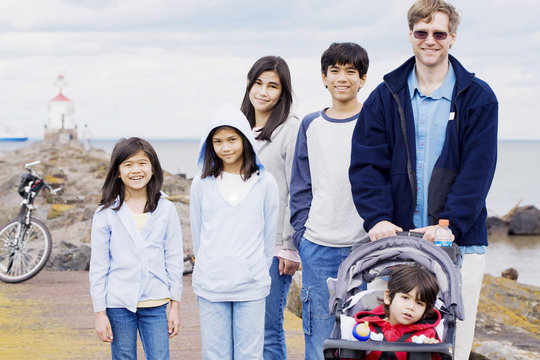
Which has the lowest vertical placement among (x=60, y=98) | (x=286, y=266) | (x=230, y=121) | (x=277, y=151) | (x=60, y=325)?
(x=60, y=325)

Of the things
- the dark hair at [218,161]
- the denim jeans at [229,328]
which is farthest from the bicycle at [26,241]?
the denim jeans at [229,328]

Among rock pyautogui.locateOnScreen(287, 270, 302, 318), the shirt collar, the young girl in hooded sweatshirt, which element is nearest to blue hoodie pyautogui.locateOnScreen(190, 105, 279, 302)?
the young girl in hooded sweatshirt

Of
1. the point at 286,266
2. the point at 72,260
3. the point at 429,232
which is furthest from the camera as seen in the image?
the point at 72,260

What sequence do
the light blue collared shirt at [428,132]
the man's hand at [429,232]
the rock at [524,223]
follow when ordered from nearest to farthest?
the man's hand at [429,232] < the light blue collared shirt at [428,132] < the rock at [524,223]

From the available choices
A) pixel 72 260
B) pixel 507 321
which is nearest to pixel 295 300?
pixel 507 321

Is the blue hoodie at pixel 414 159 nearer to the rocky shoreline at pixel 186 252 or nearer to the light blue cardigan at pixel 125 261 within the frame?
the light blue cardigan at pixel 125 261

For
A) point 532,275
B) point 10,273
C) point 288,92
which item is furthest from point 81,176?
point 288,92

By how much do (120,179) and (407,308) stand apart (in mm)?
1610

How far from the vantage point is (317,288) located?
3.85 meters

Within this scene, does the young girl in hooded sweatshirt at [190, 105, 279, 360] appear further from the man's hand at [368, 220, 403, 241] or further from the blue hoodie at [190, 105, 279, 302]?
the man's hand at [368, 220, 403, 241]

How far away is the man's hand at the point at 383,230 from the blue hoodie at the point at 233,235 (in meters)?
0.58

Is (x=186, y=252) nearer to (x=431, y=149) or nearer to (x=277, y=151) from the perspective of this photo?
(x=277, y=151)

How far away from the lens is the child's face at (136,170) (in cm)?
376

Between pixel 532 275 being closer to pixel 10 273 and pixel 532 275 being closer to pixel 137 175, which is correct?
pixel 10 273
